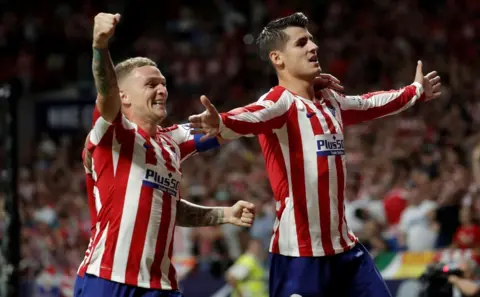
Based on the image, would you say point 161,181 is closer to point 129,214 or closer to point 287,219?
point 129,214

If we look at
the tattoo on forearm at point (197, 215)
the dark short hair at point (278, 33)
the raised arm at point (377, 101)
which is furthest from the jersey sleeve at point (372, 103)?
the tattoo on forearm at point (197, 215)

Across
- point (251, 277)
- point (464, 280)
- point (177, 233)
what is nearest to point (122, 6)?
point (177, 233)

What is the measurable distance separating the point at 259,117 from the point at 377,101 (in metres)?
1.01

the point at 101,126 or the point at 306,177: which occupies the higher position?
the point at 101,126

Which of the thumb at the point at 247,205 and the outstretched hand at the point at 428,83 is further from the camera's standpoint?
the outstretched hand at the point at 428,83

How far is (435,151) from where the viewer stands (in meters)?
11.9

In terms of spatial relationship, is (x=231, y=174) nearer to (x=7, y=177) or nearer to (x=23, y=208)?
(x=23, y=208)

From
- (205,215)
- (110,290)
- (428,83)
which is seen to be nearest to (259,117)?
(205,215)

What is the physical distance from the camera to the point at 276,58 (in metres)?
5.88

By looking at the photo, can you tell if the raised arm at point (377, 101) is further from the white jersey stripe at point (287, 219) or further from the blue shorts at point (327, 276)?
the blue shorts at point (327, 276)

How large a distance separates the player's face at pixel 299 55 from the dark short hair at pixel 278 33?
28 mm

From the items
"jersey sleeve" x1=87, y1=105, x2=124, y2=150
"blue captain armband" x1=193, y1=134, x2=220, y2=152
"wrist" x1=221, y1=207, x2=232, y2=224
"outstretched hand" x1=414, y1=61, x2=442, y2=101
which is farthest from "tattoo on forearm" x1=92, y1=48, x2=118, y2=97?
"outstretched hand" x1=414, y1=61, x2=442, y2=101

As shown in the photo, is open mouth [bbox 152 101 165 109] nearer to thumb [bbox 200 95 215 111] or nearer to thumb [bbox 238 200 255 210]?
thumb [bbox 200 95 215 111]

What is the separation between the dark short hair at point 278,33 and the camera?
19.2 feet
